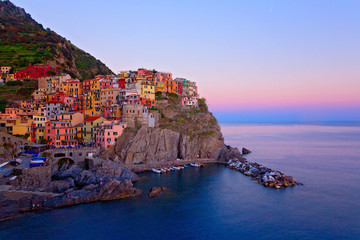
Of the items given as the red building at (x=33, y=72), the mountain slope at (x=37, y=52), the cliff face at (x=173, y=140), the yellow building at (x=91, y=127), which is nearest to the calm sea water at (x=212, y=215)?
the cliff face at (x=173, y=140)

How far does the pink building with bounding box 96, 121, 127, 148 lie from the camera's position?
5094cm

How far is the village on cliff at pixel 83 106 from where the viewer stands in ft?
168

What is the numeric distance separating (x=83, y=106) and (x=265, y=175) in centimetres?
4454

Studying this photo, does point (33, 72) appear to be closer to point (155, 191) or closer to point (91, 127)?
point (91, 127)

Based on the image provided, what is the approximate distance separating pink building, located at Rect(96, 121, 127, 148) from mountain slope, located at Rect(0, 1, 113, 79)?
4289 cm

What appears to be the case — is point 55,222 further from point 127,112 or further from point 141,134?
point 127,112

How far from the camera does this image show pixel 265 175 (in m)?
44.5

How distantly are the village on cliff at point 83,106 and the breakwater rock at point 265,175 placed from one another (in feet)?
69.3

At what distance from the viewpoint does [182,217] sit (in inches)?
1189

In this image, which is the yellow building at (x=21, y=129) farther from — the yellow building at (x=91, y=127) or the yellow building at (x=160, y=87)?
the yellow building at (x=160, y=87)

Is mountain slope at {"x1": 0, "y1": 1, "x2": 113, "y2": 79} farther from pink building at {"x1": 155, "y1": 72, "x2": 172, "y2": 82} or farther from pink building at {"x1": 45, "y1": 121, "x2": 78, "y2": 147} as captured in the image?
pink building at {"x1": 45, "y1": 121, "x2": 78, "y2": 147}

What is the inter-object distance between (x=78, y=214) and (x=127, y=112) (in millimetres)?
28770

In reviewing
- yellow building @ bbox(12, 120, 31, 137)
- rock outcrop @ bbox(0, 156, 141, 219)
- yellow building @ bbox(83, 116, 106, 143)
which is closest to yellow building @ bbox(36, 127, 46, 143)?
yellow building @ bbox(12, 120, 31, 137)

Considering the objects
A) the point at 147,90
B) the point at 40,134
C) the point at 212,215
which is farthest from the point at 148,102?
the point at 212,215
